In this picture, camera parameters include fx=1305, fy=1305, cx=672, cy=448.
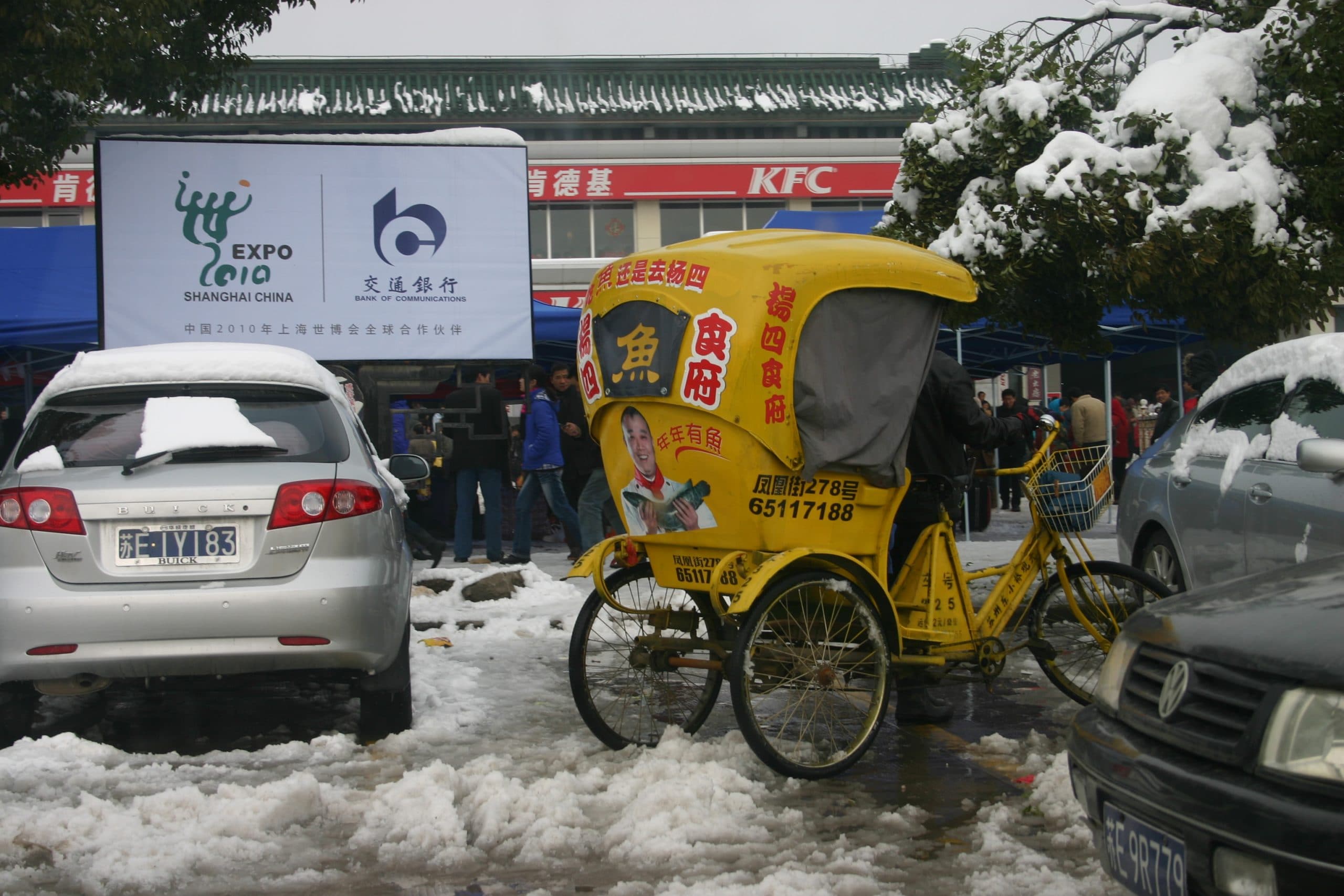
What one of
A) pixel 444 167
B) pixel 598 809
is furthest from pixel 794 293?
pixel 444 167

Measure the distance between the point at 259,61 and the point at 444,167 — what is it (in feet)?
64.4

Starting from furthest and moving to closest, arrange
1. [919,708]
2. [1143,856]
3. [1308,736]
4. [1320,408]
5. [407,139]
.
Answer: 1. [407,139]
2. [1320,408]
3. [919,708]
4. [1143,856]
5. [1308,736]

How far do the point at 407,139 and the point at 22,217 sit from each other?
57.4 ft

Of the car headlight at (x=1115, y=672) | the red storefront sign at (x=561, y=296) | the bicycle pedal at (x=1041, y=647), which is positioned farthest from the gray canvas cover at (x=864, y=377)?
the red storefront sign at (x=561, y=296)

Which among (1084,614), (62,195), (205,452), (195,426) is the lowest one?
(1084,614)

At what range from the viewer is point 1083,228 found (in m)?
7.39

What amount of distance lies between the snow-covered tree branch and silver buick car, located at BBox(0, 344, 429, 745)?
14.2 feet

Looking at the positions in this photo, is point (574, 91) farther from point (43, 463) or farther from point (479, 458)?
point (43, 463)

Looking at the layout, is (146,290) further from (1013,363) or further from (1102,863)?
(1013,363)

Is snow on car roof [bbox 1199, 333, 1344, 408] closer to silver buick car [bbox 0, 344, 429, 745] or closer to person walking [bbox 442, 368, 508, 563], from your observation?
silver buick car [bbox 0, 344, 429, 745]

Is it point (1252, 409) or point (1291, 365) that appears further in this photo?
point (1252, 409)

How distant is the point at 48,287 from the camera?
14586 millimetres

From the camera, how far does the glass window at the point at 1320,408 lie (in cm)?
538

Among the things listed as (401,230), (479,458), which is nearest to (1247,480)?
(479,458)
